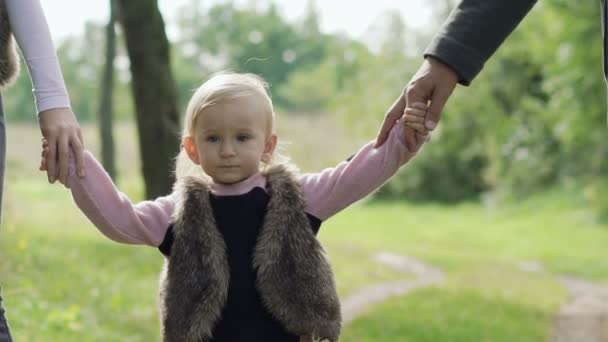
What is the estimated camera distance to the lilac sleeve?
2826mm

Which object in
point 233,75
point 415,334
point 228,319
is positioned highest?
point 233,75

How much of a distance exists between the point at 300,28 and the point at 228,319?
174 feet

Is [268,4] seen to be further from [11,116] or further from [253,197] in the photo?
[253,197]

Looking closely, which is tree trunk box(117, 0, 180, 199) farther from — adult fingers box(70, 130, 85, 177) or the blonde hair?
adult fingers box(70, 130, 85, 177)

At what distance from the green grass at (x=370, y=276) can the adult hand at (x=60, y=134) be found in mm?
3154

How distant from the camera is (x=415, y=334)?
9.20 meters

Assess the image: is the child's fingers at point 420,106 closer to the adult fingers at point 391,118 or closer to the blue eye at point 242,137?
the adult fingers at point 391,118

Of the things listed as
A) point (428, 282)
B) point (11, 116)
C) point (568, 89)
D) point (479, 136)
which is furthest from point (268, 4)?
point (428, 282)

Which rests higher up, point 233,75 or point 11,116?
point 233,75

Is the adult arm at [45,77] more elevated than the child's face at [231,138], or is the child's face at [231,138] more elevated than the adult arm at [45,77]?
the adult arm at [45,77]

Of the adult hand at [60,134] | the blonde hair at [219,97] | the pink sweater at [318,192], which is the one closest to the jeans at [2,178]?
the adult hand at [60,134]

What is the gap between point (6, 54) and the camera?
294 centimetres

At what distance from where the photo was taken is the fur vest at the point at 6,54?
2884 mm

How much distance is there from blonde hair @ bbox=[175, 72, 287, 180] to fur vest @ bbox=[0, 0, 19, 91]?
1.83 feet
